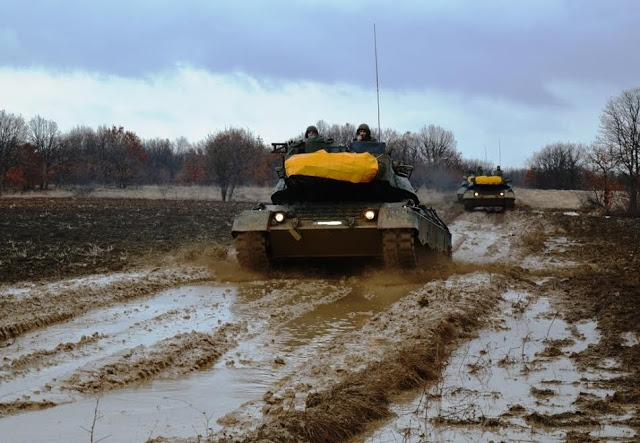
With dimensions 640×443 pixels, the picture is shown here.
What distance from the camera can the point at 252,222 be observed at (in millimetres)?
12055

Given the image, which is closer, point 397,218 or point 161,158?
point 397,218

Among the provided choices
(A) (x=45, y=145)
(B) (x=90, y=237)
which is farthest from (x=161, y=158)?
(B) (x=90, y=237)

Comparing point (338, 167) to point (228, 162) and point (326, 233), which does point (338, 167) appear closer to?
point (326, 233)

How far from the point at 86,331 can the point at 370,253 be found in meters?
5.71

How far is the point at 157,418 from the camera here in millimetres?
4633

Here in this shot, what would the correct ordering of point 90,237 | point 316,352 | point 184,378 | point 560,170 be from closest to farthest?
point 184,378
point 316,352
point 90,237
point 560,170

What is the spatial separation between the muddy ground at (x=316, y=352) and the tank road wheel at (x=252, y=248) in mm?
253

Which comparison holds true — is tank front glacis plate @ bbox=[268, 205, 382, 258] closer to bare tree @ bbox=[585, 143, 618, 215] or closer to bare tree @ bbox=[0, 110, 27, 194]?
bare tree @ bbox=[585, 143, 618, 215]

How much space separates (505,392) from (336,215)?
22.9 ft

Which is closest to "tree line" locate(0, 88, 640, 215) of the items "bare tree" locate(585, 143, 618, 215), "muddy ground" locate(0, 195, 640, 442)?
"bare tree" locate(585, 143, 618, 215)

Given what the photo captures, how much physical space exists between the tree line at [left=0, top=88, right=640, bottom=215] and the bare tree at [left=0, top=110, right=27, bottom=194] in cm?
8

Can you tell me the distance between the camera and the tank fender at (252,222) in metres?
12.0

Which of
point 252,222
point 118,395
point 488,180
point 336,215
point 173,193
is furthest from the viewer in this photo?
point 173,193

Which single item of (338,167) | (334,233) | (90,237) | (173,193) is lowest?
(90,237)
